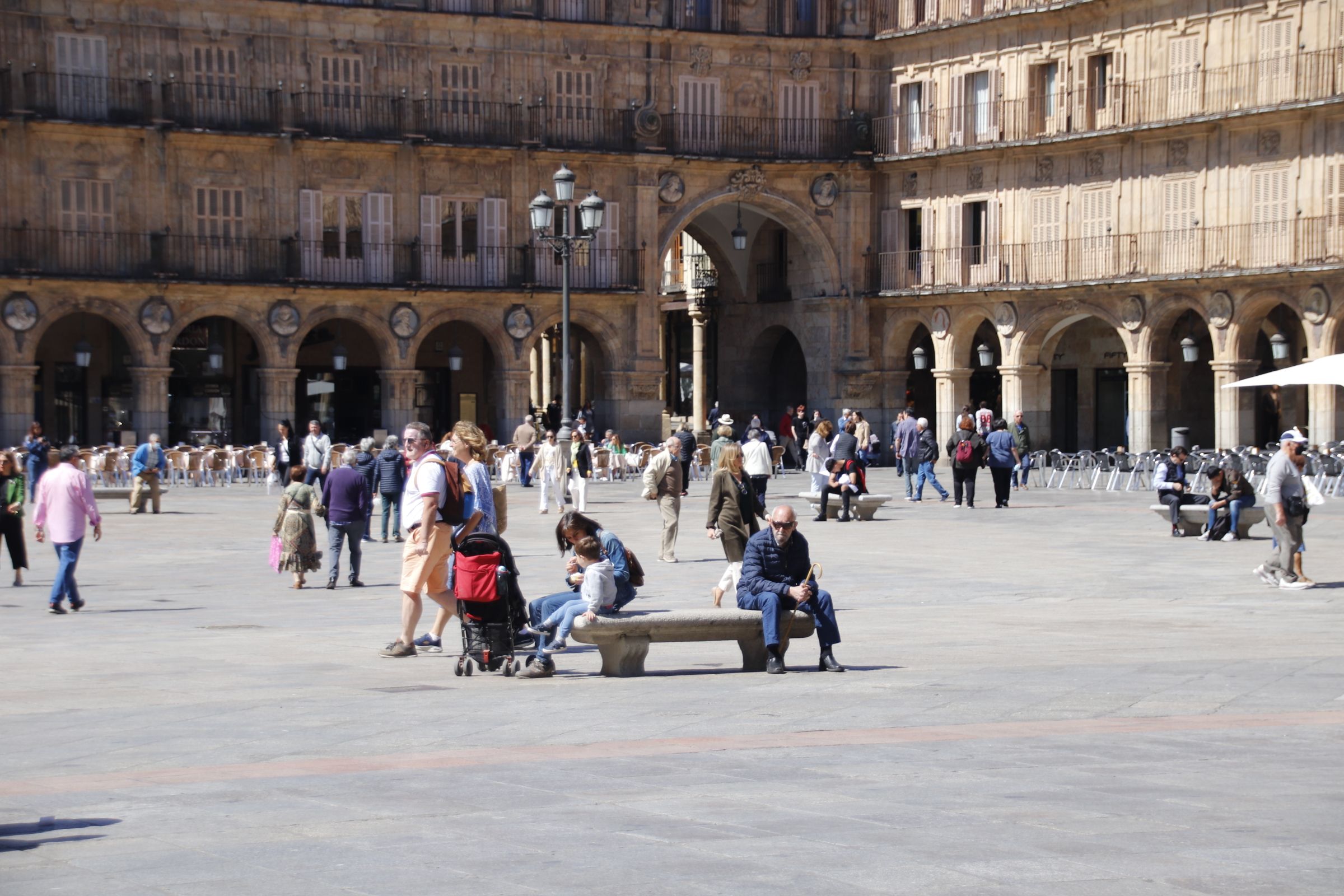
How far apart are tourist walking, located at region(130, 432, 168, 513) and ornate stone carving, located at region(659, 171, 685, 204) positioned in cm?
1992

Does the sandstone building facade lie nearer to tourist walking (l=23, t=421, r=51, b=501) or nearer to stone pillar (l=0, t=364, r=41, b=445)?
stone pillar (l=0, t=364, r=41, b=445)

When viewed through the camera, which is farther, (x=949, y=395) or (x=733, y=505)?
(x=949, y=395)

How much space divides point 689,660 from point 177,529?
13983mm

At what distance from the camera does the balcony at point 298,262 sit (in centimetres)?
4259

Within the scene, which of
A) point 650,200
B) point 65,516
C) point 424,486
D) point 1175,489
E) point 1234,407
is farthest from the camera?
point 650,200

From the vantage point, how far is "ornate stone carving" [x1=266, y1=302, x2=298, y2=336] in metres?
44.6

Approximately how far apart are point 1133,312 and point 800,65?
406 inches

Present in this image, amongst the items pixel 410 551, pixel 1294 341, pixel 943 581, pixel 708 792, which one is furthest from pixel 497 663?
pixel 1294 341

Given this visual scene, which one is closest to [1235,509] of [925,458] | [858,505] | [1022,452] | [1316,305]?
[858,505]

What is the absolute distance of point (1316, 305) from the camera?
40.4 m

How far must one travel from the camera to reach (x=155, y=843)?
795 centimetres

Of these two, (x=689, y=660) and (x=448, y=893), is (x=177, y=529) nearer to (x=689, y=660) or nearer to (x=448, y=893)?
(x=689, y=660)

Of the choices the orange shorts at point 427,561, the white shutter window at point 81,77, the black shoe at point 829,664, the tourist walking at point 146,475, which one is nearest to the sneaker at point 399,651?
the orange shorts at point 427,561

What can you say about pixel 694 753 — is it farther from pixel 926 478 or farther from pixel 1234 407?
pixel 1234 407
